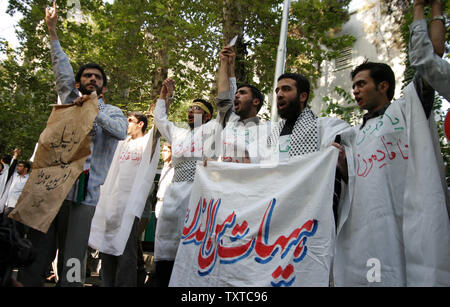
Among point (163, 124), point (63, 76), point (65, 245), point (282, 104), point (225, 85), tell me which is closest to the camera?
point (65, 245)

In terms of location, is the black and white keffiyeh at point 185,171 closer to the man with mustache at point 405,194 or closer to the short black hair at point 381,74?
the man with mustache at point 405,194

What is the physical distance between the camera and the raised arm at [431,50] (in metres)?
2.27

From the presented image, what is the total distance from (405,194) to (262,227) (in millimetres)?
918

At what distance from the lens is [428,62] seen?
7.45ft

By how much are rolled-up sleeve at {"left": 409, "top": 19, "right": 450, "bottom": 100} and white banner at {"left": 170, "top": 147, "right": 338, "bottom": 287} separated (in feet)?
2.34

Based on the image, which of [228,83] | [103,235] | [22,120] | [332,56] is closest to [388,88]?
[228,83]

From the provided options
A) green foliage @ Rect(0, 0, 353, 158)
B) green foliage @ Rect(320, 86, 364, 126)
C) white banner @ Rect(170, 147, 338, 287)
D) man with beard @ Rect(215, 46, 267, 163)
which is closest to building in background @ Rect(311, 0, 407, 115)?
green foliage @ Rect(0, 0, 353, 158)

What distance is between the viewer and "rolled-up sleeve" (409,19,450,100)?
2.26 m

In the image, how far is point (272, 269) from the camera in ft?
7.86

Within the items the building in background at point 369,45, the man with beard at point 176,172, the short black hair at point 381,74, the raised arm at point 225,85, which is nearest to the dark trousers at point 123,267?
the man with beard at point 176,172

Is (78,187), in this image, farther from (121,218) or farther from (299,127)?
(299,127)

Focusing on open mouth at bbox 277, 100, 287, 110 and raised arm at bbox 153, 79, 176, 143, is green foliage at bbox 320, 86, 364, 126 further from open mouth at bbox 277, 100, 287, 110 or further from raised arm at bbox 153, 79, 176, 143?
open mouth at bbox 277, 100, 287, 110

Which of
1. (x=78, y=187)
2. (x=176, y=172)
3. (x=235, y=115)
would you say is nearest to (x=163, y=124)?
(x=176, y=172)

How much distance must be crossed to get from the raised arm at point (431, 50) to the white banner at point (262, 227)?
0.72 meters
